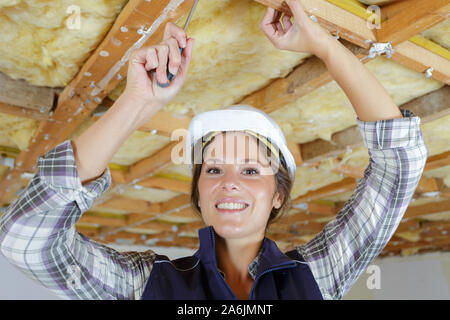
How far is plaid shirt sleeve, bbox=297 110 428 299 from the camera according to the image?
101 centimetres

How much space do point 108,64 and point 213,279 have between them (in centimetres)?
112

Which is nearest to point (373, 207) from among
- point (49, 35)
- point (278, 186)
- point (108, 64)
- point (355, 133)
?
point (278, 186)

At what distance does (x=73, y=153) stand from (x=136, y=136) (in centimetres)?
194

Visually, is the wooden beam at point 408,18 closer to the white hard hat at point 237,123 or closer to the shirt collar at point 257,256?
the white hard hat at point 237,123

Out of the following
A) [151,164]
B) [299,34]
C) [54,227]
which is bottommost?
[54,227]

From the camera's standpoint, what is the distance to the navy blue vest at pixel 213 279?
0.91m

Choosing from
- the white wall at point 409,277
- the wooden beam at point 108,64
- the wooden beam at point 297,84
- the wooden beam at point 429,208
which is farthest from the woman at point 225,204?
the white wall at point 409,277

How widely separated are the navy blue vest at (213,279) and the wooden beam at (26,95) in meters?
1.40

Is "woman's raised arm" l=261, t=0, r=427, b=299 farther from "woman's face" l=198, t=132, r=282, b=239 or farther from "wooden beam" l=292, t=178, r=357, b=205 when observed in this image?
"wooden beam" l=292, t=178, r=357, b=205

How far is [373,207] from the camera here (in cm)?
107

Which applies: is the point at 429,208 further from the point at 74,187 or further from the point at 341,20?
the point at 74,187

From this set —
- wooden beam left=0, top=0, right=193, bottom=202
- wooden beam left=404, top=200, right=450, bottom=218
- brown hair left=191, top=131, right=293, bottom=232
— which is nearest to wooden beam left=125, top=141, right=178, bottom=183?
wooden beam left=0, top=0, right=193, bottom=202
